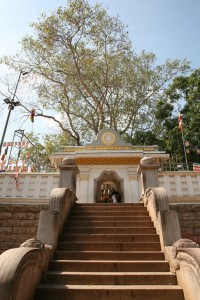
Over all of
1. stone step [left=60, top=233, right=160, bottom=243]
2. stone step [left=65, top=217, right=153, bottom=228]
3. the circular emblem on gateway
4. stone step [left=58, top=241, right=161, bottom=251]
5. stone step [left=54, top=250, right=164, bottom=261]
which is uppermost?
the circular emblem on gateway

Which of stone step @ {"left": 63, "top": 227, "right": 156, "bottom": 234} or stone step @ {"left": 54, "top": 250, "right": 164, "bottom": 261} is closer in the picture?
stone step @ {"left": 54, "top": 250, "right": 164, "bottom": 261}

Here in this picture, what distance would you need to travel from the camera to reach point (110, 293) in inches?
164

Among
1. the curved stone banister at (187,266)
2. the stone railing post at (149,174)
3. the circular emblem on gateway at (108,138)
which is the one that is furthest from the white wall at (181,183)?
the curved stone banister at (187,266)

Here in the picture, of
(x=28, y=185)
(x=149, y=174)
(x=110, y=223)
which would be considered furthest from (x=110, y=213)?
(x=28, y=185)

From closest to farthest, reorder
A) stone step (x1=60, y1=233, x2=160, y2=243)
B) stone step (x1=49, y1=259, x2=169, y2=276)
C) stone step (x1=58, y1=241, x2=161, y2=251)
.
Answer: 1. stone step (x1=49, y1=259, x2=169, y2=276)
2. stone step (x1=58, y1=241, x2=161, y2=251)
3. stone step (x1=60, y1=233, x2=160, y2=243)

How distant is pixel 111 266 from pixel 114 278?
1.48 ft

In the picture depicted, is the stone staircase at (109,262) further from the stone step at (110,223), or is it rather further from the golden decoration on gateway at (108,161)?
the golden decoration on gateway at (108,161)

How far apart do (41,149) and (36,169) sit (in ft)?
34.0

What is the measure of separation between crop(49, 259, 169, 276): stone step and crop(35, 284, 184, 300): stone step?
737 millimetres

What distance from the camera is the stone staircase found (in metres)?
4.19

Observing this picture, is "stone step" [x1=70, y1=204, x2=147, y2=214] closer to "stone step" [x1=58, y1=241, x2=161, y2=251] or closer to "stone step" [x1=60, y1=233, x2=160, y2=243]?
"stone step" [x1=60, y1=233, x2=160, y2=243]

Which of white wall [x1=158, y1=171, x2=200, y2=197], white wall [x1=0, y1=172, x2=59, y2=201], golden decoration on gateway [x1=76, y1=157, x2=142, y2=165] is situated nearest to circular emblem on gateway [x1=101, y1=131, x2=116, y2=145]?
golden decoration on gateway [x1=76, y1=157, x2=142, y2=165]

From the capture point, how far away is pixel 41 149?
2470cm

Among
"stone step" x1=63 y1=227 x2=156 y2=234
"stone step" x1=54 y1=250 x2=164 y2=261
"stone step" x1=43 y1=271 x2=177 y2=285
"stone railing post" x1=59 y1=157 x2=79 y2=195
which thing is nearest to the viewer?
"stone step" x1=43 y1=271 x2=177 y2=285
